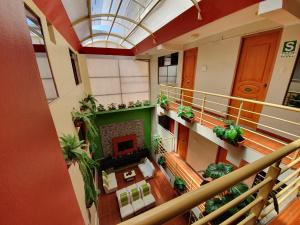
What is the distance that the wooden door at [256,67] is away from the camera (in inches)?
111

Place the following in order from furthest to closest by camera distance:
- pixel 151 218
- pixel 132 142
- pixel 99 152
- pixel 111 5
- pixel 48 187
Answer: pixel 132 142, pixel 99 152, pixel 111 5, pixel 48 187, pixel 151 218

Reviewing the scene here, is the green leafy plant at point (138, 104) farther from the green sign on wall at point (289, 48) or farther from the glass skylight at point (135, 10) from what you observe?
the green sign on wall at point (289, 48)

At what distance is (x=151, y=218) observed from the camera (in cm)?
41

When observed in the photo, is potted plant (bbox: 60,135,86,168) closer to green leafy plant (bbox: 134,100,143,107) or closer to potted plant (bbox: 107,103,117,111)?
potted plant (bbox: 107,103,117,111)

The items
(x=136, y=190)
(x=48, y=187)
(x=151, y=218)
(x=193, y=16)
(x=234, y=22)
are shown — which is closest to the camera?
(x=151, y=218)

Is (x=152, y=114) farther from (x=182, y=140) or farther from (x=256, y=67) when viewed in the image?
(x=256, y=67)

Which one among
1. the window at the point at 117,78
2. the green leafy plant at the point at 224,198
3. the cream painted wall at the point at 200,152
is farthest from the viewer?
the window at the point at 117,78

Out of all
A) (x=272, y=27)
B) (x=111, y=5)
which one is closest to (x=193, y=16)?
(x=272, y=27)

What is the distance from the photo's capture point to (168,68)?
6.04 meters

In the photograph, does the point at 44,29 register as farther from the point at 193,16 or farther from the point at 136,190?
the point at 136,190

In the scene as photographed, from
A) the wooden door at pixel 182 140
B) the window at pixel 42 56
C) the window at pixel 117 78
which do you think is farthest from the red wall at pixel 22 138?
the window at pixel 117 78

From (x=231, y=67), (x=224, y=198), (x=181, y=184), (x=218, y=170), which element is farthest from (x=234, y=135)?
(x=181, y=184)

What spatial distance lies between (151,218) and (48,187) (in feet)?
2.32

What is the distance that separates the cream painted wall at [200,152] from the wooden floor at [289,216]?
2983 millimetres
